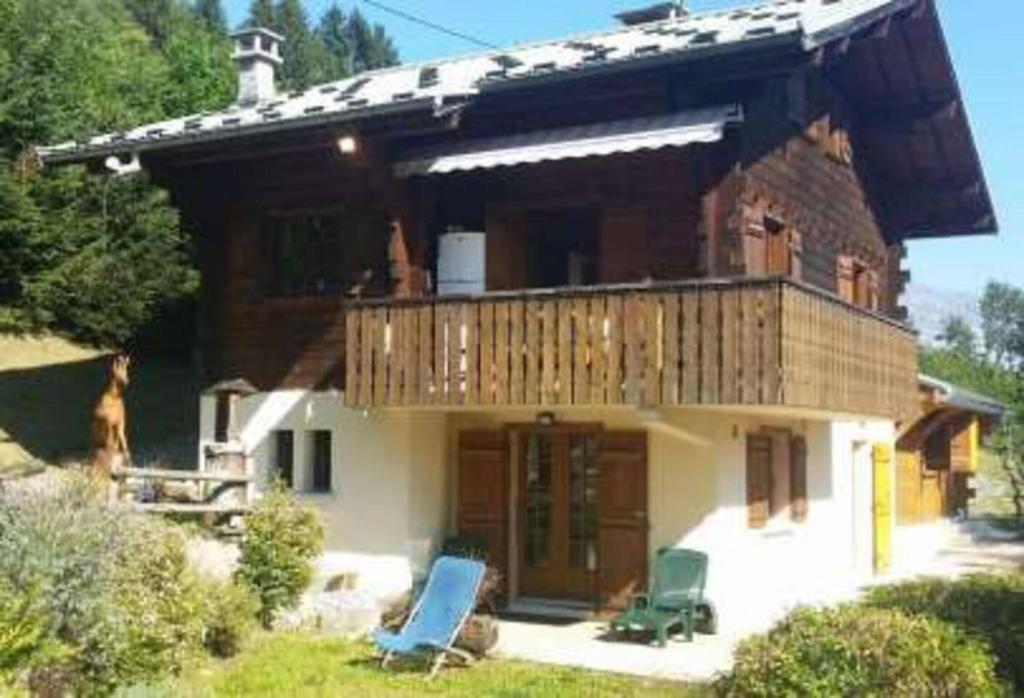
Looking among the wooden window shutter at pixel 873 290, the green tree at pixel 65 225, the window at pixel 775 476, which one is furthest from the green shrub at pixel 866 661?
the green tree at pixel 65 225

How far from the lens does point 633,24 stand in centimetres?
1959

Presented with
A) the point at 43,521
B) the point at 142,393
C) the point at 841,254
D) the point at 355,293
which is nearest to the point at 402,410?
the point at 355,293

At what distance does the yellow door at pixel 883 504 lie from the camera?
20266mm

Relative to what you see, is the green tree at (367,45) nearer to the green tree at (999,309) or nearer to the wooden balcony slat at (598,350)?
the green tree at (999,309)

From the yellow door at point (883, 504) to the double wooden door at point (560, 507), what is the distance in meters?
7.09

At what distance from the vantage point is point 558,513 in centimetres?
1505

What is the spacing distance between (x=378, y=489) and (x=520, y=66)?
5264mm

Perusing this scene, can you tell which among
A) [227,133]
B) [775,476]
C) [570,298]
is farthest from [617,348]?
[227,133]

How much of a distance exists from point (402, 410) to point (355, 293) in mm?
1615

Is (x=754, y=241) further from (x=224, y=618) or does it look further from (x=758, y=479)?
(x=224, y=618)

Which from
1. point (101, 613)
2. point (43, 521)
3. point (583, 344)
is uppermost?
point (583, 344)

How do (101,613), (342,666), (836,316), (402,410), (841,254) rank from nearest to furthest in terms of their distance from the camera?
(101,613) → (342,666) → (836,316) → (402,410) → (841,254)

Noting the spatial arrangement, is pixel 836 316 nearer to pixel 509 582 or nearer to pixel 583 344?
pixel 583 344

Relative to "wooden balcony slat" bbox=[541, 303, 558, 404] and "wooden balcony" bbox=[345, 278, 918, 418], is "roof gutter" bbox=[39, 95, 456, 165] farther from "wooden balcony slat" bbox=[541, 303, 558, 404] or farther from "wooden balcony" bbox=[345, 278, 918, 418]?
"wooden balcony slat" bbox=[541, 303, 558, 404]
